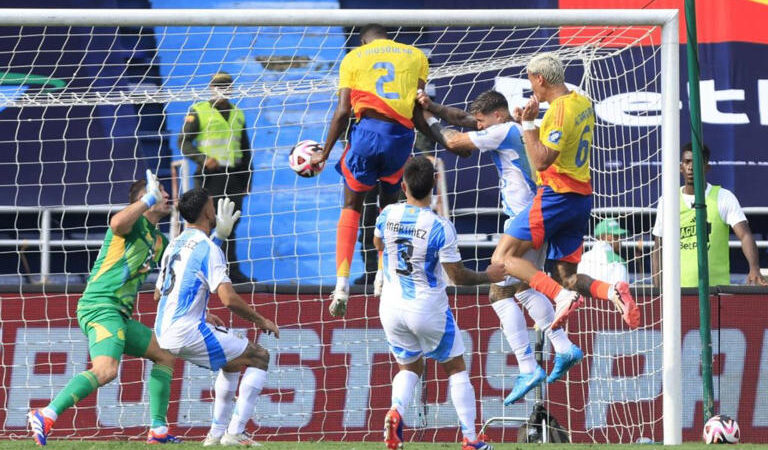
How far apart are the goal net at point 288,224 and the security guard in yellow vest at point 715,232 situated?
1.02 feet

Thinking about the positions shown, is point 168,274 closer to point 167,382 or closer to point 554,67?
point 167,382

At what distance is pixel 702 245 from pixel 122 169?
19.8 feet

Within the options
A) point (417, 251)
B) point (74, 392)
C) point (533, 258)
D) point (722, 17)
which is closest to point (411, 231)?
point (417, 251)

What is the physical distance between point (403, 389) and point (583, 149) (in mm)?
2140

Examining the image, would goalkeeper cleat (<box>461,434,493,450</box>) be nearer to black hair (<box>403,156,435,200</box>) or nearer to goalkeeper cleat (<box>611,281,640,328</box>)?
goalkeeper cleat (<box>611,281,640,328</box>)

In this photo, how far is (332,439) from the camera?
1135 centimetres

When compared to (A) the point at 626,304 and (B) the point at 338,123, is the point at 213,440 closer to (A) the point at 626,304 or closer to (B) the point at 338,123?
(B) the point at 338,123

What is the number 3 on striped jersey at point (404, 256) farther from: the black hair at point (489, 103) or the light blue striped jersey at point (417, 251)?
the black hair at point (489, 103)

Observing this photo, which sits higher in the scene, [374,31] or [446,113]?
[374,31]

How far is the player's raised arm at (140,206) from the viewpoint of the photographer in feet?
32.2

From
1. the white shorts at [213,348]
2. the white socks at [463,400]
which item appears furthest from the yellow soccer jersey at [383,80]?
the white socks at [463,400]

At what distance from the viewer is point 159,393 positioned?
390 inches

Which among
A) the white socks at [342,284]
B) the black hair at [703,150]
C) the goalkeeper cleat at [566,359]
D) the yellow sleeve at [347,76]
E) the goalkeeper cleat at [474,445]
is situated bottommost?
the goalkeeper cleat at [474,445]

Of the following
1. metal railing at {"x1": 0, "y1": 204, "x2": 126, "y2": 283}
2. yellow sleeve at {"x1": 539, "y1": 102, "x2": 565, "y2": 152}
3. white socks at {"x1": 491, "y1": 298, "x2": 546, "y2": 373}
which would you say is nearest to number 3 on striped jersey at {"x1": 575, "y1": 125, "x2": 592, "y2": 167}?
yellow sleeve at {"x1": 539, "y1": 102, "x2": 565, "y2": 152}
